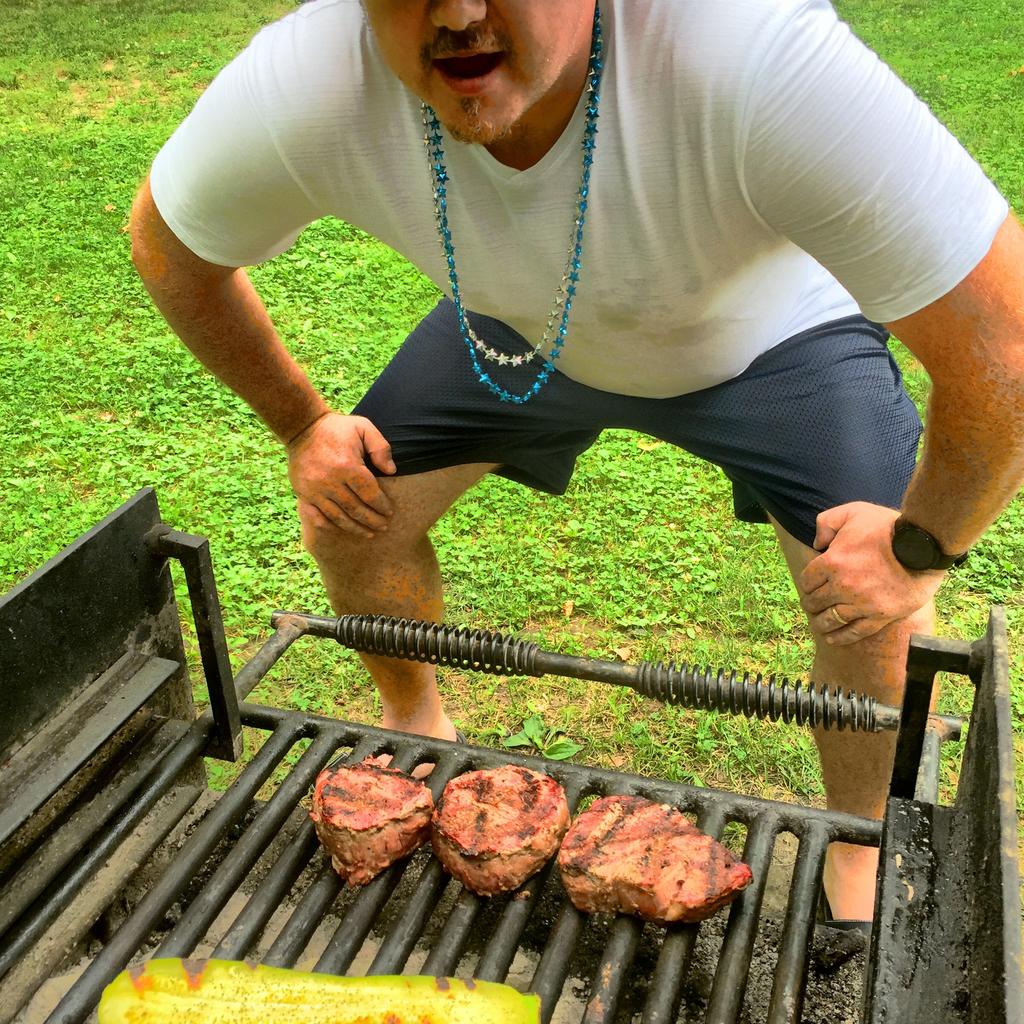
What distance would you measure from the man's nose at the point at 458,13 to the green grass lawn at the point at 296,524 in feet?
6.38

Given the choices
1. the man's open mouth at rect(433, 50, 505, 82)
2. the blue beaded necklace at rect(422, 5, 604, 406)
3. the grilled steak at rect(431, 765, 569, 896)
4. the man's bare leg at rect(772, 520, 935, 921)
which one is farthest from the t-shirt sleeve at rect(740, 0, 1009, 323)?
the grilled steak at rect(431, 765, 569, 896)

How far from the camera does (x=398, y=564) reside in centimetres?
258

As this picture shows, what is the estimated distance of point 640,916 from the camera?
64.9 inches

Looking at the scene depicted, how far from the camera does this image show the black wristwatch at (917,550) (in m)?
1.92

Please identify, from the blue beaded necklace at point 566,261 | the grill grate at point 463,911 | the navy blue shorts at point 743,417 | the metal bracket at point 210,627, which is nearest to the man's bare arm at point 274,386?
the navy blue shorts at point 743,417

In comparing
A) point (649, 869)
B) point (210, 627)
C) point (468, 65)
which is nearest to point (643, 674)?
point (649, 869)

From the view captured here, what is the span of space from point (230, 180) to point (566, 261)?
673 millimetres

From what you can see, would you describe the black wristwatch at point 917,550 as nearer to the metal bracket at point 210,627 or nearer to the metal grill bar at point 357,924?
the metal grill bar at point 357,924

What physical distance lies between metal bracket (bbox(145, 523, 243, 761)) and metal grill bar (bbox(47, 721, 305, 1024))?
90mm

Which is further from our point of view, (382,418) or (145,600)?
(382,418)

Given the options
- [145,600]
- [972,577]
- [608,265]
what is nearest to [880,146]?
[608,265]

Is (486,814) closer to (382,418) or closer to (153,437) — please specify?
(382,418)

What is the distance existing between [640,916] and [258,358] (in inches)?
58.6

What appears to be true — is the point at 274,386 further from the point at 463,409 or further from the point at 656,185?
the point at 656,185
